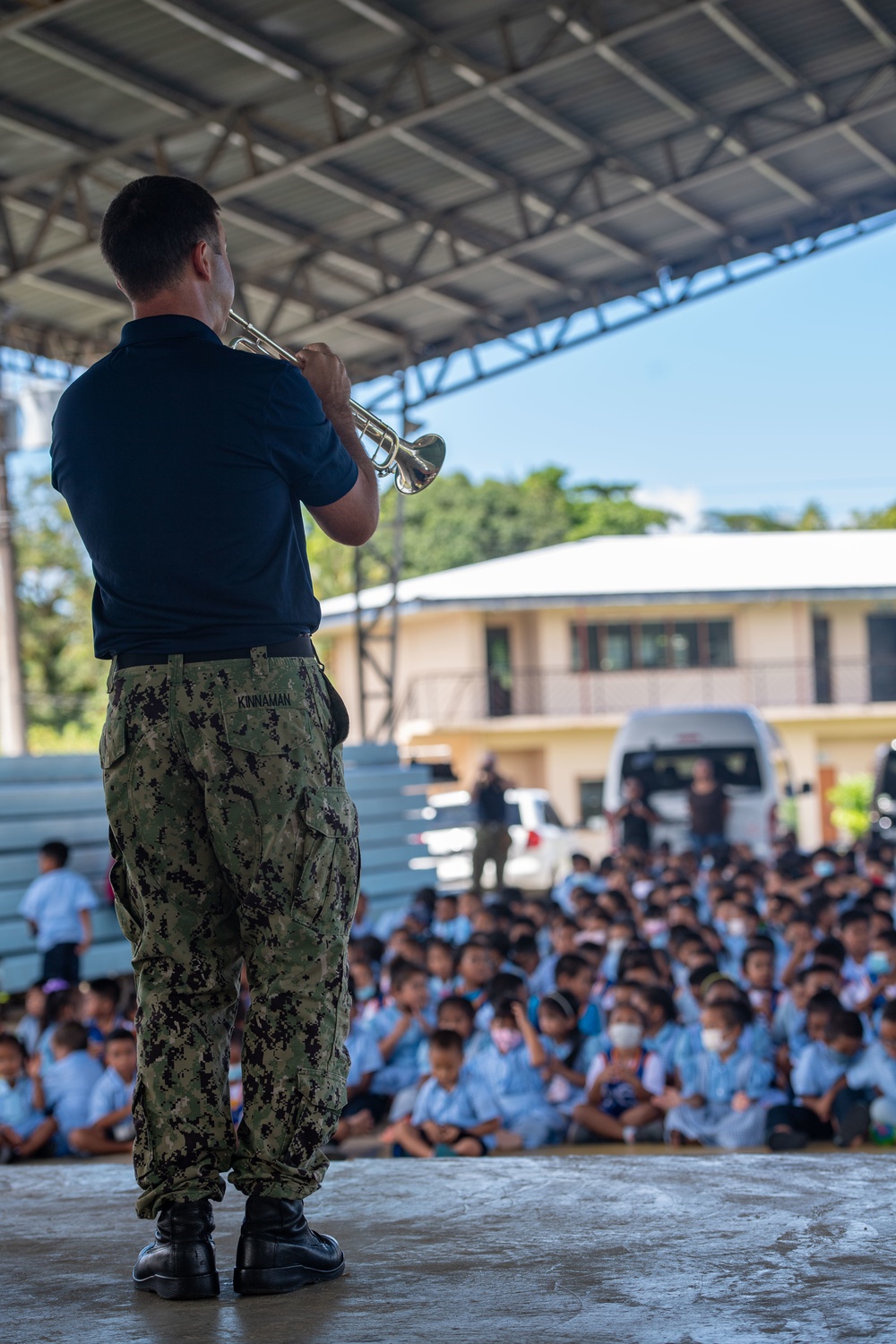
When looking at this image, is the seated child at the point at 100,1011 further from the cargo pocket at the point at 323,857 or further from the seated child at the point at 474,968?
the cargo pocket at the point at 323,857

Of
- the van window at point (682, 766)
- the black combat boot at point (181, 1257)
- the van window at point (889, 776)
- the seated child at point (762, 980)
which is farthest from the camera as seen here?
the van window at point (889, 776)

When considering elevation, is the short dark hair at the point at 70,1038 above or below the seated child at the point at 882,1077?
above

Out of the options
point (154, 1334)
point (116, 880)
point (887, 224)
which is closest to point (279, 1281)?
point (154, 1334)

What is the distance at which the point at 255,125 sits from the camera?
1162 centimetres

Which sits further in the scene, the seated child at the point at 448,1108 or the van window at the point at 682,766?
the van window at the point at 682,766

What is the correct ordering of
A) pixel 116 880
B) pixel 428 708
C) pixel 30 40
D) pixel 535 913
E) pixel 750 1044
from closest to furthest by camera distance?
pixel 116 880 → pixel 750 1044 → pixel 30 40 → pixel 535 913 → pixel 428 708

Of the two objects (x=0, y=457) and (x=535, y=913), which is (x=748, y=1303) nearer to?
(x=535, y=913)

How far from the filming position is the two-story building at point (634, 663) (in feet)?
93.2

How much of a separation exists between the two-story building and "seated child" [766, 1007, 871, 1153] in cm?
2086

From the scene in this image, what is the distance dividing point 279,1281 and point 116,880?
2.03 ft

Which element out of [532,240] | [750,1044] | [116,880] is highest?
[532,240]

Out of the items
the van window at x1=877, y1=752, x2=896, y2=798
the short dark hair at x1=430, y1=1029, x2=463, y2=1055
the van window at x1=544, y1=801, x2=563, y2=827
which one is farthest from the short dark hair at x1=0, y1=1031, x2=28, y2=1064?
the van window at x1=544, y1=801, x2=563, y2=827

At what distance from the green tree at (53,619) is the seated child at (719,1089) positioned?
1086 inches

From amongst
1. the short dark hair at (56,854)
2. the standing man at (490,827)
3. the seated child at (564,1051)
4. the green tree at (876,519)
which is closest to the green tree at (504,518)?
the green tree at (876,519)
